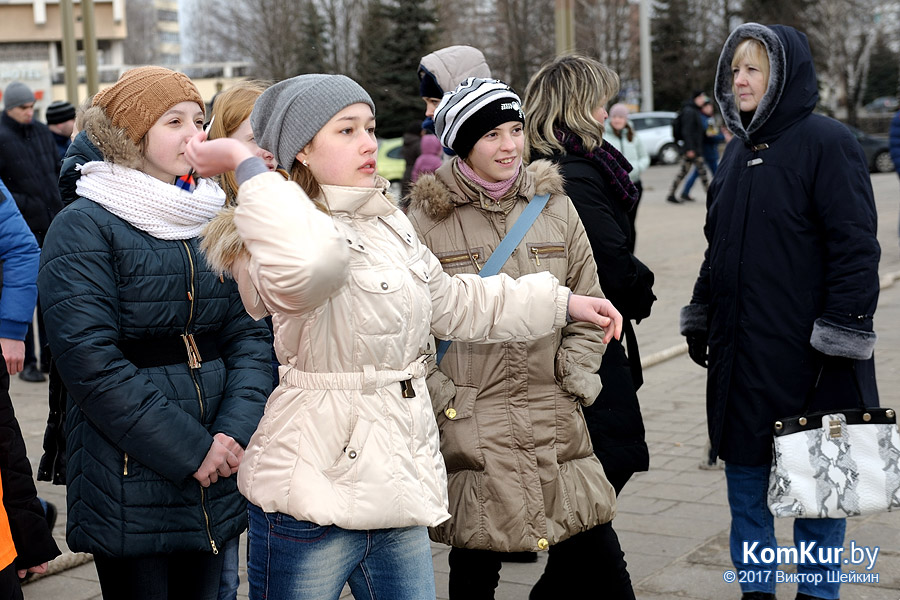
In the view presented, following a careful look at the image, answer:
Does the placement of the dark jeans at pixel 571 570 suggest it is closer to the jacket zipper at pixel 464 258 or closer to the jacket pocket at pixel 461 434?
the jacket pocket at pixel 461 434

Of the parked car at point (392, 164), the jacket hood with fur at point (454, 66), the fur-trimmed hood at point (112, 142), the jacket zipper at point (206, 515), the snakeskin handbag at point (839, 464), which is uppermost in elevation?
the jacket hood with fur at point (454, 66)

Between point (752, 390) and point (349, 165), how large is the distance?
207 cm

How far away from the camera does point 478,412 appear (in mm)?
3557

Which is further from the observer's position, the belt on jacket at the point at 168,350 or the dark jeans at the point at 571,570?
the dark jeans at the point at 571,570

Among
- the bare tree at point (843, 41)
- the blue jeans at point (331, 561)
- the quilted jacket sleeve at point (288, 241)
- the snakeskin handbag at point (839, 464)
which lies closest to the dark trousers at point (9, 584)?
the blue jeans at point (331, 561)

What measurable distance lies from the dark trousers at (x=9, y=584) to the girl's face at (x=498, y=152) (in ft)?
6.08

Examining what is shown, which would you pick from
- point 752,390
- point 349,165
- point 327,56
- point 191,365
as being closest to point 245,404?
point 191,365

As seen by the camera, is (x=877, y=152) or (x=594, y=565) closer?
(x=594, y=565)

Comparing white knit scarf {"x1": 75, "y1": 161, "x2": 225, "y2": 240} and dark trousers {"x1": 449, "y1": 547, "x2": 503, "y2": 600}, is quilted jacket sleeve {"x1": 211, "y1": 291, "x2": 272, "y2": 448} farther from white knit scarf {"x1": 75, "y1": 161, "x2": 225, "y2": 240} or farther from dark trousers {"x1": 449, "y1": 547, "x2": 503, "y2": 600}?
dark trousers {"x1": 449, "y1": 547, "x2": 503, "y2": 600}

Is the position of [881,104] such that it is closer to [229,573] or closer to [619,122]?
[619,122]

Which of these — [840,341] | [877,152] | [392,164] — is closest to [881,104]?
[877,152]

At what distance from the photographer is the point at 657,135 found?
1426 inches

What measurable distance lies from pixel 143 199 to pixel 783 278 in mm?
2289

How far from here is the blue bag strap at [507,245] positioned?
3.58 metres
